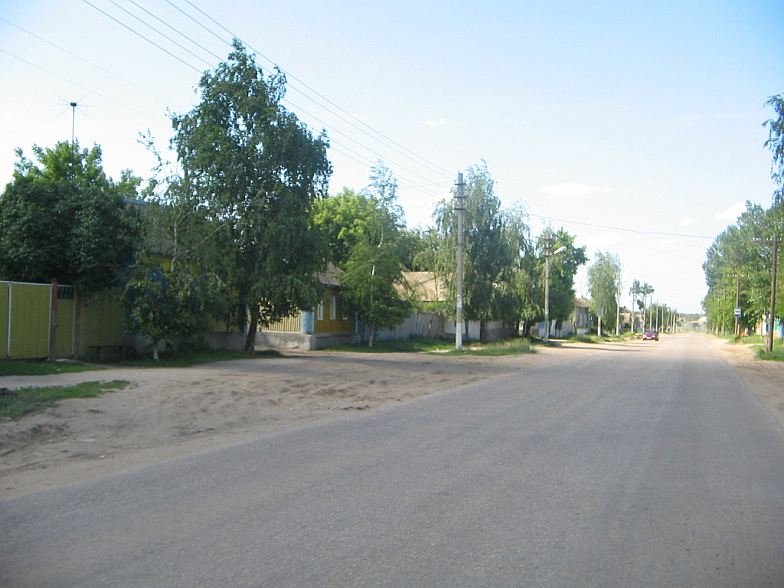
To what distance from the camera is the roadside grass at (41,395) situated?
10242mm

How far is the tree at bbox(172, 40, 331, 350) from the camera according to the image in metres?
22.9

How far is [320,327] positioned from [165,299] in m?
13.9

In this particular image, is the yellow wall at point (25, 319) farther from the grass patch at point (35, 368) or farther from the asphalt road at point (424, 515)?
the asphalt road at point (424, 515)

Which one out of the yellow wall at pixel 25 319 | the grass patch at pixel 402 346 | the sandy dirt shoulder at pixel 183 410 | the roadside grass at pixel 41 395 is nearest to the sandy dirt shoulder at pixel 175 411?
the sandy dirt shoulder at pixel 183 410

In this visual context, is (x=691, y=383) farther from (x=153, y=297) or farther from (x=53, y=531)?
(x=53, y=531)

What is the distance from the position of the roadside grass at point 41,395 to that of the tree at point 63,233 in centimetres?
627

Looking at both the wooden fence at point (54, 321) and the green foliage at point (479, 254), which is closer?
the wooden fence at point (54, 321)

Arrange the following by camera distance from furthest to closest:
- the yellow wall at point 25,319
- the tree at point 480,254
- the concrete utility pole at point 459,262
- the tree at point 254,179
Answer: the tree at point 480,254, the concrete utility pole at point 459,262, the tree at point 254,179, the yellow wall at point 25,319

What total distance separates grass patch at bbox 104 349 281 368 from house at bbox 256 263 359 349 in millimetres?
4898

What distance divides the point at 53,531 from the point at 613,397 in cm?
1251

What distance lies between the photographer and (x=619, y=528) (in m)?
5.58

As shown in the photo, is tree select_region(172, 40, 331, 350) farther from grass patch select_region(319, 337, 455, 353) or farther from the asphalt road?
the asphalt road

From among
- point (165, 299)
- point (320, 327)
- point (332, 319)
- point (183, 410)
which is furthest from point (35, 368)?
point (332, 319)

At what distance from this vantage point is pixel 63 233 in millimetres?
18938
